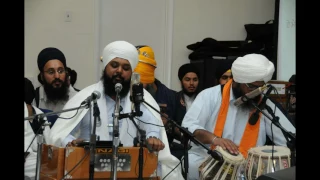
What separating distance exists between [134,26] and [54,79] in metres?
2.48

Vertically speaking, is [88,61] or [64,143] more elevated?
[88,61]

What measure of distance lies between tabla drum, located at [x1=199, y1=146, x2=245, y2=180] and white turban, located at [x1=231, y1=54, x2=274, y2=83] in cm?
97

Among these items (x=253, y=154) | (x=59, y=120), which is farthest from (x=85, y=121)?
(x=253, y=154)

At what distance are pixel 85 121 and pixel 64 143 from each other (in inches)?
14.6

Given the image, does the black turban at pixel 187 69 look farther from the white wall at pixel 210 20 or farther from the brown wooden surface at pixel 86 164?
the brown wooden surface at pixel 86 164

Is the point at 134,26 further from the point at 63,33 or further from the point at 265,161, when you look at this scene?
the point at 265,161

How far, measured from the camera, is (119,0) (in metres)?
7.12

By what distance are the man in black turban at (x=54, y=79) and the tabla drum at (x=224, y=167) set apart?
87.0 inches

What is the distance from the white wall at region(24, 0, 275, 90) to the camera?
6680mm
